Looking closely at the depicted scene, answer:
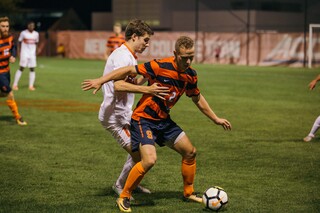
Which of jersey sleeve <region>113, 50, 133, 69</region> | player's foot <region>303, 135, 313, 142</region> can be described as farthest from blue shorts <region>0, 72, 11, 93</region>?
jersey sleeve <region>113, 50, 133, 69</region>

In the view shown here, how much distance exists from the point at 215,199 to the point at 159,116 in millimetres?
1059

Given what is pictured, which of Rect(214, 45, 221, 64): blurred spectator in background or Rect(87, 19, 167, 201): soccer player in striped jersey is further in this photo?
Rect(214, 45, 221, 64): blurred spectator in background

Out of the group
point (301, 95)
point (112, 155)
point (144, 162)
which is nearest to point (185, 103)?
point (301, 95)

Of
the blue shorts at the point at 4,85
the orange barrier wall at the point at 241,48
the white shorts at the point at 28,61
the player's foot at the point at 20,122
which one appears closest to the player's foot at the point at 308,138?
the player's foot at the point at 20,122

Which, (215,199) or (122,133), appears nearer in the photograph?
(215,199)

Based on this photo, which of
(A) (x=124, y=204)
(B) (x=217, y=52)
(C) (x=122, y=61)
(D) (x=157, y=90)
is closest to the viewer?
(D) (x=157, y=90)

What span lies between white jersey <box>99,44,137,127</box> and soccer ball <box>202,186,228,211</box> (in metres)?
1.28

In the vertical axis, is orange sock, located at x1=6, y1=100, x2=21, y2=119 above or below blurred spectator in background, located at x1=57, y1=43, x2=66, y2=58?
above

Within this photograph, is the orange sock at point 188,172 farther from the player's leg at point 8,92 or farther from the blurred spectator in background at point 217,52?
the blurred spectator in background at point 217,52

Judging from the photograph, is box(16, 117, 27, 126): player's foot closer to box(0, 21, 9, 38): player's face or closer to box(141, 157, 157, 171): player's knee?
box(0, 21, 9, 38): player's face

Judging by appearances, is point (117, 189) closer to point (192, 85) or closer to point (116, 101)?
point (116, 101)

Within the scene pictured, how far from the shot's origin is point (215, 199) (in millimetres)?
6719

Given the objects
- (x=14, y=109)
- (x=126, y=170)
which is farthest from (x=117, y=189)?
(x=14, y=109)

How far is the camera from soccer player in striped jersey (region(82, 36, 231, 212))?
6.66 m
